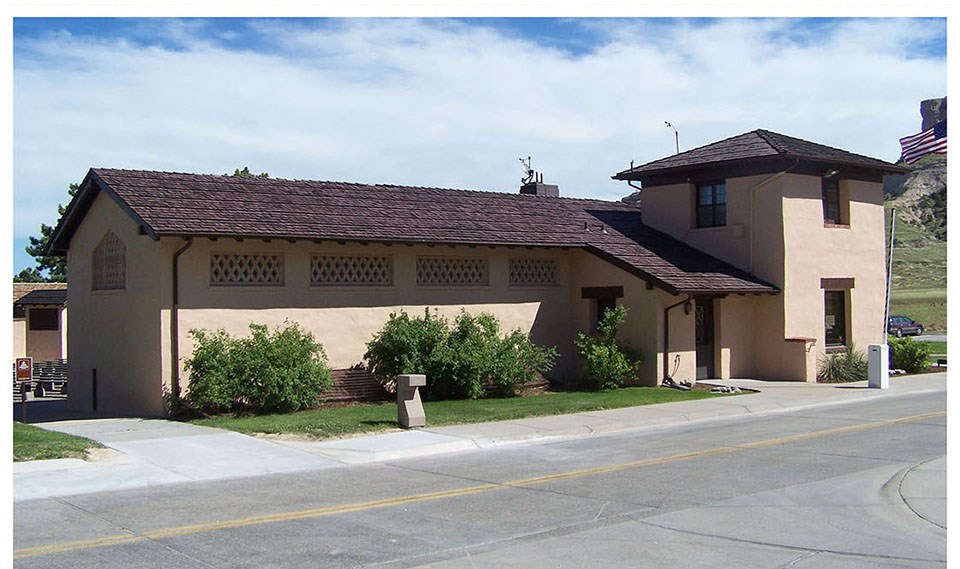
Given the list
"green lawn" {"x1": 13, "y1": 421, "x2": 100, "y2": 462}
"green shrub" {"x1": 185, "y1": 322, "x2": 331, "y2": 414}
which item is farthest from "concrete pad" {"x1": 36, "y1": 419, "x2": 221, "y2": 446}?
"green shrub" {"x1": 185, "y1": 322, "x2": 331, "y2": 414}

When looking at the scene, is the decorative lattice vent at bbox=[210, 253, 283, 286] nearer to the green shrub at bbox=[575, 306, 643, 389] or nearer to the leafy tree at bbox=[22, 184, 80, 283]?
the green shrub at bbox=[575, 306, 643, 389]

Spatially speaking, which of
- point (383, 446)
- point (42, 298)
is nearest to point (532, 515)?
point (383, 446)

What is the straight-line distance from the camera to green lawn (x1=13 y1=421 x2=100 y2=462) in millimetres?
13125

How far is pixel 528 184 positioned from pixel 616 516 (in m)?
23.1

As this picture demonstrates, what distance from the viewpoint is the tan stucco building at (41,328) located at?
123 ft

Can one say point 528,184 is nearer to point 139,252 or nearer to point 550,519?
point 139,252

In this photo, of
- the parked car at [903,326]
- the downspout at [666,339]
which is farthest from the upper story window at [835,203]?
the parked car at [903,326]

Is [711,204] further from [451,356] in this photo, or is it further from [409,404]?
[409,404]

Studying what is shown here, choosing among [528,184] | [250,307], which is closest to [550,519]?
[250,307]

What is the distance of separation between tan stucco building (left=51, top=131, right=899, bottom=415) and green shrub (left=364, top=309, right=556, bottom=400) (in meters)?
0.89

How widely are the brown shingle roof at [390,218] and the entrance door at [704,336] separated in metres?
0.91

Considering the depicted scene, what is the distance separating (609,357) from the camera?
22969 mm

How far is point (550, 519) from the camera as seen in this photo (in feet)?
31.7

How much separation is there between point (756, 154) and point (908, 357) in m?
8.54
